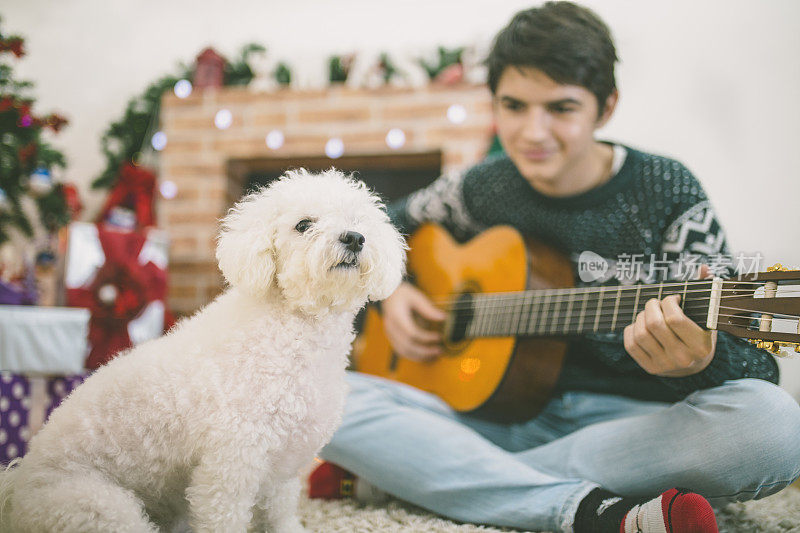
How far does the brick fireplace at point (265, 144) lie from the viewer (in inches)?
83.7

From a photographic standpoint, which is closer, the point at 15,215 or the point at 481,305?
the point at 481,305

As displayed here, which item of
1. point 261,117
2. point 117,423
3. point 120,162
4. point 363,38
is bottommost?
point 117,423

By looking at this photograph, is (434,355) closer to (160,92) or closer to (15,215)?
(15,215)

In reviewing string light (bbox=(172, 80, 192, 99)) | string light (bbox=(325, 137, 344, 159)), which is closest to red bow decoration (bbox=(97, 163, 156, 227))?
string light (bbox=(172, 80, 192, 99))

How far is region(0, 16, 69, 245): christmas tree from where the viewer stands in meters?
1.17

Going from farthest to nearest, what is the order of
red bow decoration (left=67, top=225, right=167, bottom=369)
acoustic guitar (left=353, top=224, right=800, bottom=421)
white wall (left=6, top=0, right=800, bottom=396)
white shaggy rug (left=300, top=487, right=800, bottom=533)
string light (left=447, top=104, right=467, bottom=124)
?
string light (left=447, top=104, right=467, bottom=124) → red bow decoration (left=67, top=225, right=167, bottom=369) → white wall (left=6, top=0, right=800, bottom=396) → white shaggy rug (left=300, top=487, right=800, bottom=533) → acoustic guitar (left=353, top=224, right=800, bottom=421)

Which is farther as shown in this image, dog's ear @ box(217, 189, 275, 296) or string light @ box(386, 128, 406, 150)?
string light @ box(386, 128, 406, 150)

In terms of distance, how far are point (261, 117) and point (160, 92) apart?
495mm

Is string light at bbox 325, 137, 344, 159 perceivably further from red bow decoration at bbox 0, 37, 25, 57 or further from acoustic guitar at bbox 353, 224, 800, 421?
red bow decoration at bbox 0, 37, 25, 57

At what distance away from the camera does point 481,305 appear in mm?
1135

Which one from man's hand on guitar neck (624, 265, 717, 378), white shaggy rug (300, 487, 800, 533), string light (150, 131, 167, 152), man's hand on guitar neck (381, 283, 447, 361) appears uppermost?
string light (150, 131, 167, 152)

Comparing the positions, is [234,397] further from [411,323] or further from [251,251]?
[411,323]

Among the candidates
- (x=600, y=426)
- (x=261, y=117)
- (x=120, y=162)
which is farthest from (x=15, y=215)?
(x=600, y=426)

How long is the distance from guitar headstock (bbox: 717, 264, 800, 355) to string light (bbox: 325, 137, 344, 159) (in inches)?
70.5
